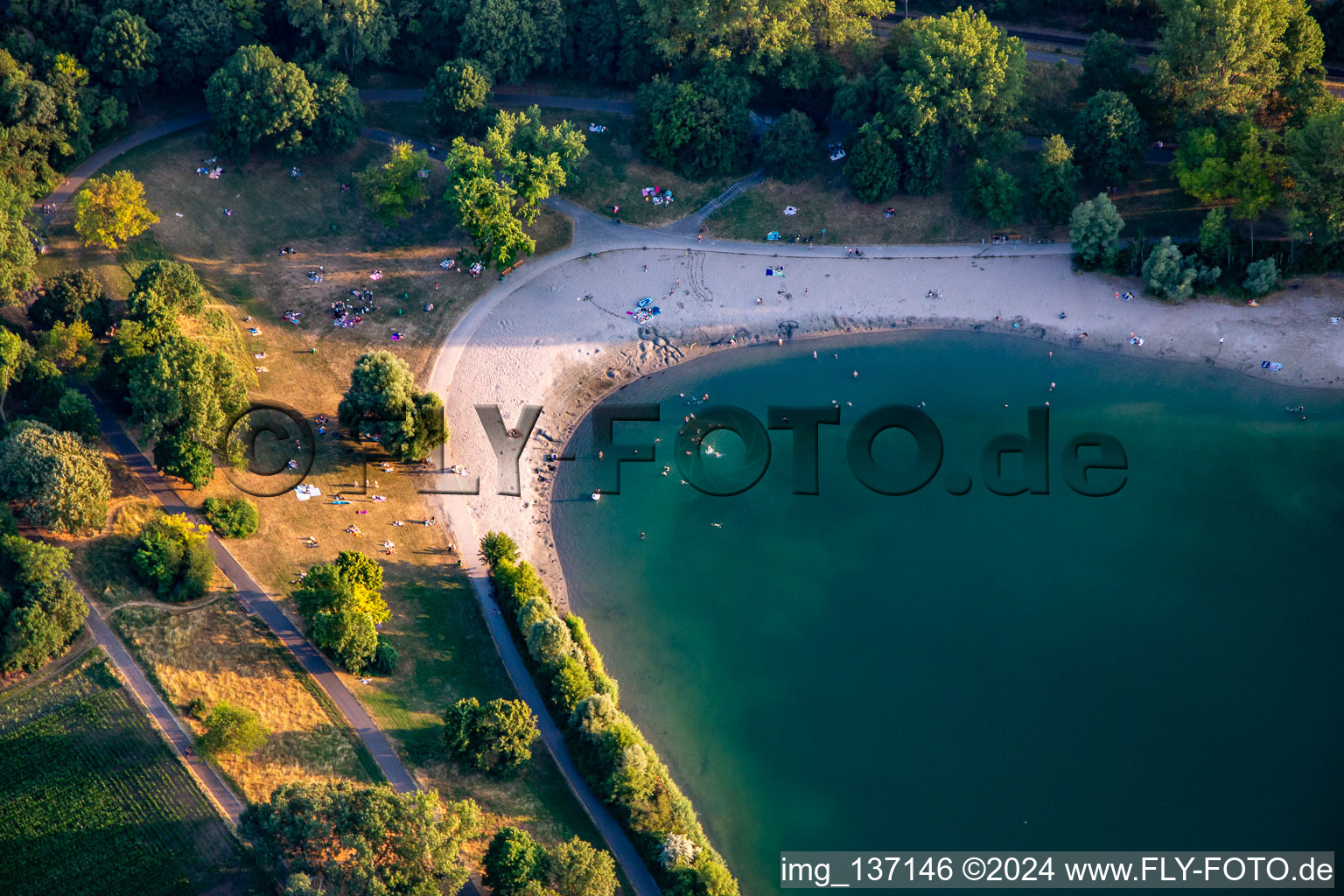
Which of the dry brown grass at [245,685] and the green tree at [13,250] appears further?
the green tree at [13,250]

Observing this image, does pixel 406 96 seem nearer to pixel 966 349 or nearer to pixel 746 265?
pixel 746 265

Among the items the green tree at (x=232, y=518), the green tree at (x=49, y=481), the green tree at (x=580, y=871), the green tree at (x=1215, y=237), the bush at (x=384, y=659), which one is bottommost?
the green tree at (x=580, y=871)

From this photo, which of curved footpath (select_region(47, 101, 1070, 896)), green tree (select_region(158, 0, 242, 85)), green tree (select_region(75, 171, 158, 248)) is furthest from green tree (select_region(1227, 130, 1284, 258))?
green tree (select_region(75, 171, 158, 248))

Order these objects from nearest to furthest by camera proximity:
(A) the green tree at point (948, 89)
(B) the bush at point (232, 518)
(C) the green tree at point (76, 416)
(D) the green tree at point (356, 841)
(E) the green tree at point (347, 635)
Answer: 1. (D) the green tree at point (356, 841)
2. (E) the green tree at point (347, 635)
3. (B) the bush at point (232, 518)
4. (C) the green tree at point (76, 416)
5. (A) the green tree at point (948, 89)

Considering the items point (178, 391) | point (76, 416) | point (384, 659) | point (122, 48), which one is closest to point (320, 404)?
point (178, 391)

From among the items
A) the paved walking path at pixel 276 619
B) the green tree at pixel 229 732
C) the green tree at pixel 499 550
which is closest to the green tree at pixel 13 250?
the paved walking path at pixel 276 619

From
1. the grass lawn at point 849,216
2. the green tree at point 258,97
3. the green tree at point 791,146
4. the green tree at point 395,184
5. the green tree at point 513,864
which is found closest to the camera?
the green tree at point 513,864

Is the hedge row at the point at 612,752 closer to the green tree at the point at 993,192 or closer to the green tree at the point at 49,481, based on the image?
the green tree at the point at 49,481
